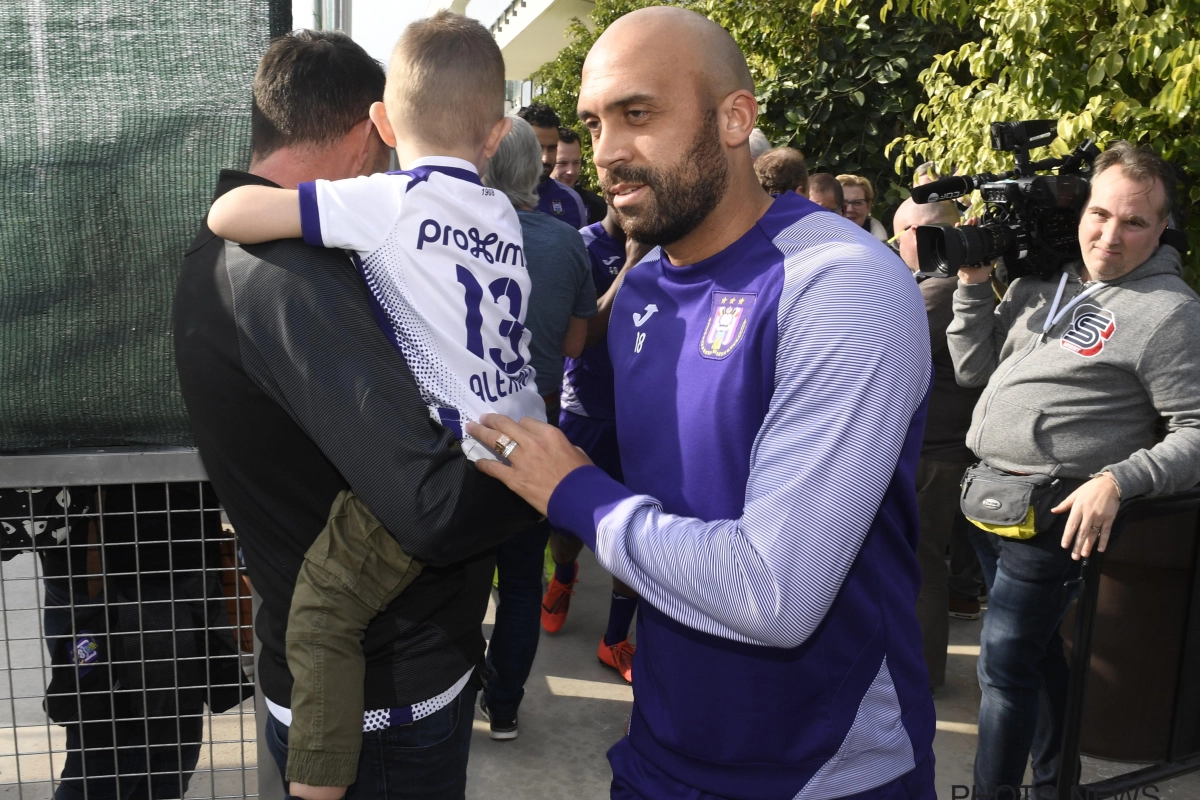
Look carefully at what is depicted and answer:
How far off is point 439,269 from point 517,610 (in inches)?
82.2

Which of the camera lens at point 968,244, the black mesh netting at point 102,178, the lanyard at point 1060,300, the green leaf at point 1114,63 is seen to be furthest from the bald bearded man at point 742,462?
the green leaf at point 1114,63

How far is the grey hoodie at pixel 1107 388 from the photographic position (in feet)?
8.76

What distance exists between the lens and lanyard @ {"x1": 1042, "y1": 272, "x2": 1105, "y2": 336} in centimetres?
285

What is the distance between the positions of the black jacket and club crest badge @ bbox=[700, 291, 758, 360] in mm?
392

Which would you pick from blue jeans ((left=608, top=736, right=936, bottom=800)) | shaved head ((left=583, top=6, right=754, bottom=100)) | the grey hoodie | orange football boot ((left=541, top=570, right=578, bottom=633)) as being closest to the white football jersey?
shaved head ((left=583, top=6, right=754, bottom=100))

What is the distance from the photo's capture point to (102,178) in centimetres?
211

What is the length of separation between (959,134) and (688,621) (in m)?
3.85

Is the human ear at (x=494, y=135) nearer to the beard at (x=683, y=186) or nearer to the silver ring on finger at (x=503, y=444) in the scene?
the beard at (x=683, y=186)

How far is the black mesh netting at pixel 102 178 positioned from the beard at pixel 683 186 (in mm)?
1067

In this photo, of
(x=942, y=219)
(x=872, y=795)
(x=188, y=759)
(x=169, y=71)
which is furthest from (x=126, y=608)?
(x=942, y=219)

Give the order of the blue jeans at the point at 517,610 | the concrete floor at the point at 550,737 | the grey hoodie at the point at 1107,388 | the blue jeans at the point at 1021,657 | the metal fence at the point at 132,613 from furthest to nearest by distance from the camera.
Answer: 1. the blue jeans at the point at 517,610
2. the concrete floor at the point at 550,737
3. the blue jeans at the point at 1021,657
4. the grey hoodie at the point at 1107,388
5. the metal fence at the point at 132,613

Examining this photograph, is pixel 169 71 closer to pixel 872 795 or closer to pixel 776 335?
pixel 776 335

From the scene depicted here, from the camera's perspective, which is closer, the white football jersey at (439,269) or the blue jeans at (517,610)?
the white football jersey at (439,269)

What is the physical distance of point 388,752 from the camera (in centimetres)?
169
